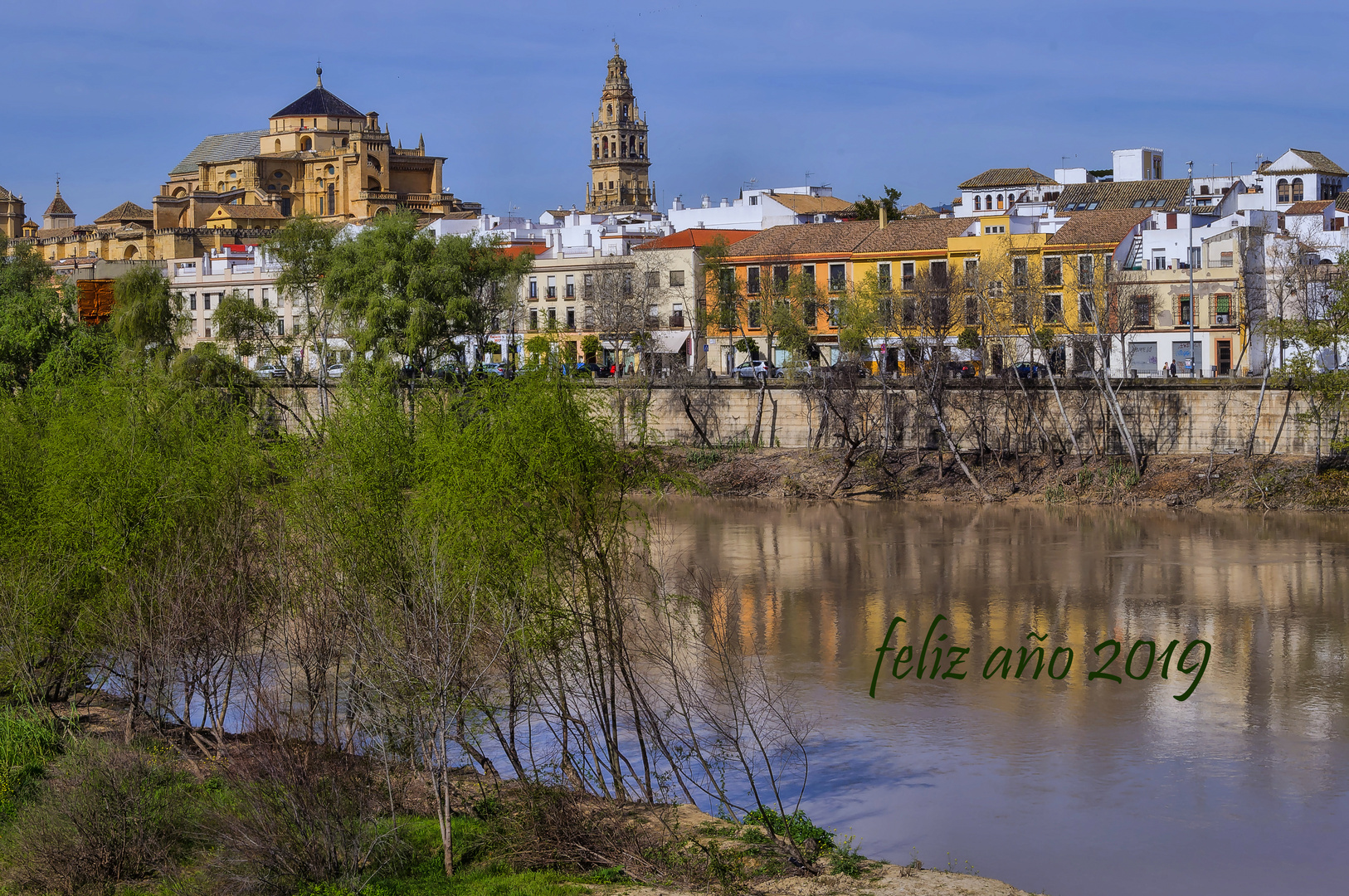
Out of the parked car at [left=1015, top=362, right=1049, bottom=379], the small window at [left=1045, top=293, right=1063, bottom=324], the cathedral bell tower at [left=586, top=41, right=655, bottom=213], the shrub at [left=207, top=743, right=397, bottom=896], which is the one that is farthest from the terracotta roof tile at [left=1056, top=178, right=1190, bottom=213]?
the cathedral bell tower at [left=586, top=41, right=655, bottom=213]

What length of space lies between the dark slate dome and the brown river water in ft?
265

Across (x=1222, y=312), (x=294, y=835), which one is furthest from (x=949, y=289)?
(x=294, y=835)

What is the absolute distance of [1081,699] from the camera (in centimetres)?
1936

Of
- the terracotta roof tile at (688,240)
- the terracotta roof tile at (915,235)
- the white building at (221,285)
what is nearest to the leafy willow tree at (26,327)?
the white building at (221,285)

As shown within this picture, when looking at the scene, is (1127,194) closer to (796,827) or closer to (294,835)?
(796,827)

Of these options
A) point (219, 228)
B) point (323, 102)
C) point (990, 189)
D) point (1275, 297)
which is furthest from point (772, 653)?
point (323, 102)

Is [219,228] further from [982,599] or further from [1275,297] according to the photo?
[982,599]

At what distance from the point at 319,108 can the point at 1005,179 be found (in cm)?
5145

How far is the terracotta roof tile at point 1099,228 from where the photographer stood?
49.4 m

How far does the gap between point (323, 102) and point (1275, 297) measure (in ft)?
262

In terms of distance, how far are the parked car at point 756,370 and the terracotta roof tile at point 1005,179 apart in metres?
30.4

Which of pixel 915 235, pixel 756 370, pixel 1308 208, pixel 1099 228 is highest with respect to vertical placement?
pixel 1308 208

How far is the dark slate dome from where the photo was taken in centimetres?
10681

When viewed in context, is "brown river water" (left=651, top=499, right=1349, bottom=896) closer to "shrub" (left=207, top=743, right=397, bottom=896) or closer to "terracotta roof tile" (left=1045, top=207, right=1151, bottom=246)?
"shrub" (left=207, top=743, right=397, bottom=896)
